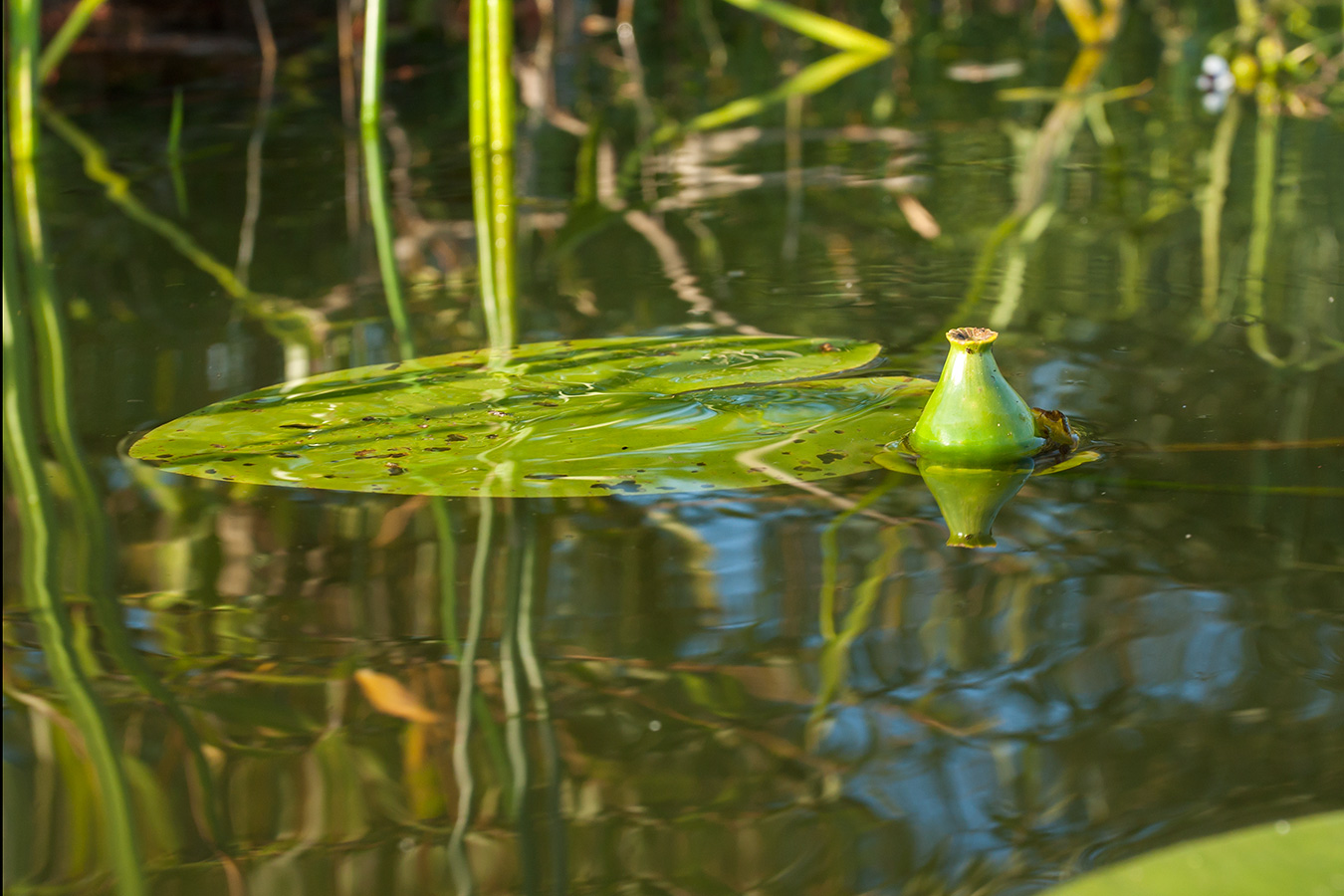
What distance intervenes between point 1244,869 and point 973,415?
0.51 metres

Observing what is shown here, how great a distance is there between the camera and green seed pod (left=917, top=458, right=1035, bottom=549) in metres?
0.84

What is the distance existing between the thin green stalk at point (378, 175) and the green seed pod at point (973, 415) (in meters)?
0.55

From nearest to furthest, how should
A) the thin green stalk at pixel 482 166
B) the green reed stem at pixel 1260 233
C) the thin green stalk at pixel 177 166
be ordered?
the green reed stem at pixel 1260 233 → the thin green stalk at pixel 482 166 → the thin green stalk at pixel 177 166

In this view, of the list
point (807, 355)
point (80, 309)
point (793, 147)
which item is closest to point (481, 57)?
point (793, 147)

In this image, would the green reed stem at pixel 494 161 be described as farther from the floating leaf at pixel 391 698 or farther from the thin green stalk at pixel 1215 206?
the thin green stalk at pixel 1215 206

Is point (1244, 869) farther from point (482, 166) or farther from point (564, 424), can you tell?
point (482, 166)

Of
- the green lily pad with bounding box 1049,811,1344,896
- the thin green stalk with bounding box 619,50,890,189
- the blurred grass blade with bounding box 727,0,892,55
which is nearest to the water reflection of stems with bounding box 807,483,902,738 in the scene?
the green lily pad with bounding box 1049,811,1344,896

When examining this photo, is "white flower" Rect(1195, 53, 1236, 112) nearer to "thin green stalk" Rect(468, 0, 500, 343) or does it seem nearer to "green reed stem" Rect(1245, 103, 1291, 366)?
"green reed stem" Rect(1245, 103, 1291, 366)

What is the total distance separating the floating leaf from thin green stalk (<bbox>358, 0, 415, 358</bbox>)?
590 mm

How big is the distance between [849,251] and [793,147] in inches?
38.1

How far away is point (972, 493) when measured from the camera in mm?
887

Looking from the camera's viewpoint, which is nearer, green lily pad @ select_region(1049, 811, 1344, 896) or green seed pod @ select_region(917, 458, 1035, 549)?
green lily pad @ select_region(1049, 811, 1344, 896)

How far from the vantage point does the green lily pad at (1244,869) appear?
0.40 metres

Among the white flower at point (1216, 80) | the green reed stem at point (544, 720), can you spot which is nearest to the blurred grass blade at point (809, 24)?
the white flower at point (1216, 80)
